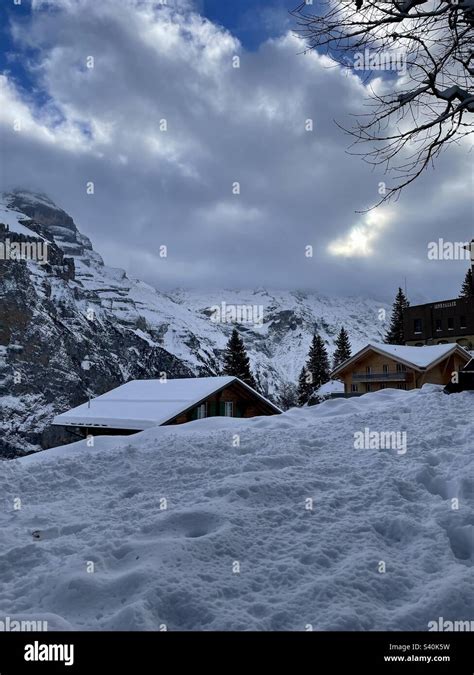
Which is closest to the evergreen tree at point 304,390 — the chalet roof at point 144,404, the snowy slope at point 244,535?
the chalet roof at point 144,404

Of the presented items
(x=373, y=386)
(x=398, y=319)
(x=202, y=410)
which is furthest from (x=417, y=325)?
(x=202, y=410)

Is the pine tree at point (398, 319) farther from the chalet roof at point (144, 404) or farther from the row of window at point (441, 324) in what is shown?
the chalet roof at point (144, 404)

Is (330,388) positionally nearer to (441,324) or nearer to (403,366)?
(441,324)

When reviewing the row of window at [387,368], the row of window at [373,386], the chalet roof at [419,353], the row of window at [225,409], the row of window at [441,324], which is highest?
the row of window at [441,324]

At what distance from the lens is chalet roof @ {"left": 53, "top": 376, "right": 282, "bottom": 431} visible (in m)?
21.2

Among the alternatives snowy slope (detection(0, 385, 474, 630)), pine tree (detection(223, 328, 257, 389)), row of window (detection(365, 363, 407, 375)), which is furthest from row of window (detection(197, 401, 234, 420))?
pine tree (detection(223, 328, 257, 389))

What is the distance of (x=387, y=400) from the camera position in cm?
1146

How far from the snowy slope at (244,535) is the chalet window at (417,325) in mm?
53701

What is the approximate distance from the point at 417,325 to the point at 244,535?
58.3 m

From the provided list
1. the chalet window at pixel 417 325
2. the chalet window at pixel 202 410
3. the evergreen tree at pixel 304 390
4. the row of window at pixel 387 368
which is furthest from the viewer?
the chalet window at pixel 417 325

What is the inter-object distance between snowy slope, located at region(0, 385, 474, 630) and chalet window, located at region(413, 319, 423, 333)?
53701 mm

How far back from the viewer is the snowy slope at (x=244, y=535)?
316cm
